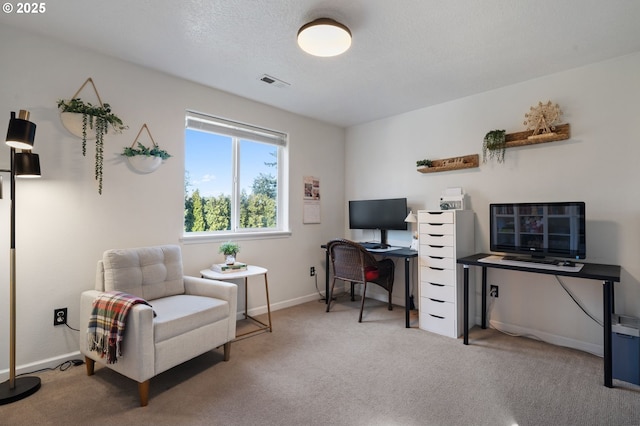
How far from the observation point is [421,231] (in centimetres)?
322

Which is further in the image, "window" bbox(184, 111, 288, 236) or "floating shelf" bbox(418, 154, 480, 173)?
"floating shelf" bbox(418, 154, 480, 173)

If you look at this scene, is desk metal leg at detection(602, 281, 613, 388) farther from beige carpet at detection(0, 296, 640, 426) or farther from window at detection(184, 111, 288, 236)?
window at detection(184, 111, 288, 236)

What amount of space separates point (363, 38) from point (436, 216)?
1.77m

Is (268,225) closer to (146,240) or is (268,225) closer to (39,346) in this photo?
(146,240)

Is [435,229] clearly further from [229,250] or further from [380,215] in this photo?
[229,250]

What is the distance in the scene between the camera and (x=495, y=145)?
316cm

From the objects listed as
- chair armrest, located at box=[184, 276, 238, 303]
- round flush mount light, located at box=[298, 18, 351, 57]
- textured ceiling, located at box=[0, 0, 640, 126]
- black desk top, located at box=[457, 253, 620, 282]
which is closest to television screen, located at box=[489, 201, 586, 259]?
black desk top, located at box=[457, 253, 620, 282]

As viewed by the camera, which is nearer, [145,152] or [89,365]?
[89,365]

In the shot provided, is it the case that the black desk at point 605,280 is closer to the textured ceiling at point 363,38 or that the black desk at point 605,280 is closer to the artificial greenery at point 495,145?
the artificial greenery at point 495,145

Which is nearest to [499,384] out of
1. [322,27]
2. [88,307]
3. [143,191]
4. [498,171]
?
[498,171]

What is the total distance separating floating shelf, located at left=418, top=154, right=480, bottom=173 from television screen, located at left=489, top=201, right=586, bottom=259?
0.60m

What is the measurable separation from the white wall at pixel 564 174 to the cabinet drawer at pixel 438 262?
1.99ft

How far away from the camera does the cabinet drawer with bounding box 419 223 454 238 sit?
3016 mm

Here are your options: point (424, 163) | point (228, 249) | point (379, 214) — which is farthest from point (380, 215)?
point (228, 249)
